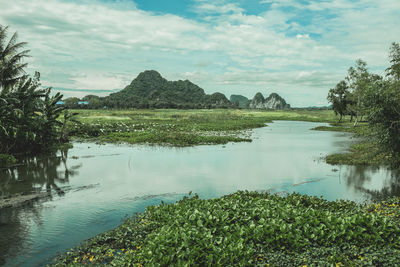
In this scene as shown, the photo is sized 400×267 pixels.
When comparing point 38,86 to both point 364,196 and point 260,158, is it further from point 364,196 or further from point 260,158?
point 364,196

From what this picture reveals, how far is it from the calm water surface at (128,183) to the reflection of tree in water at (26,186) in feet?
0.11

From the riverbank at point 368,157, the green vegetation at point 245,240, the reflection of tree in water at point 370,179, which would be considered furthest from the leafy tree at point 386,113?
the green vegetation at point 245,240

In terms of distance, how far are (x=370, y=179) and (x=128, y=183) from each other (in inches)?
595

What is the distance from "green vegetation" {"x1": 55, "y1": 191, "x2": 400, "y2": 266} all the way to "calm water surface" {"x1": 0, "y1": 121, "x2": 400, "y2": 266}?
2048 mm

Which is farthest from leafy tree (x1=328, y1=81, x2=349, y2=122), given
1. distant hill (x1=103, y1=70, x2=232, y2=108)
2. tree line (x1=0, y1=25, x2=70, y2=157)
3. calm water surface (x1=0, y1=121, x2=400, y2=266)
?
distant hill (x1=103, y1=70, x2=232, y2=108)

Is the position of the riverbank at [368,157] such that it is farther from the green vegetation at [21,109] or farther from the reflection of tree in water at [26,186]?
the green vegetation at [21,109]

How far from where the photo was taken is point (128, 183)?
17.5 metres

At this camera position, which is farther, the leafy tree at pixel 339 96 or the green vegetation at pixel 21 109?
the leafy tree at pixel 339 96

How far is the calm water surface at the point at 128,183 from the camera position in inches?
420

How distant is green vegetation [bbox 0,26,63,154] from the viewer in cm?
2203

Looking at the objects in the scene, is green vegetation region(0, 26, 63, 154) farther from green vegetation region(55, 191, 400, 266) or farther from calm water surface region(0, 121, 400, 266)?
green vegetation region(55, 191, 400, 266)

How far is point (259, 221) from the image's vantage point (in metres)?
9.27

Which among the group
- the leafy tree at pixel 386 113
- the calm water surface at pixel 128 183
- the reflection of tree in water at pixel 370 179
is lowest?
the reflection of tree in water at pixel 370 179

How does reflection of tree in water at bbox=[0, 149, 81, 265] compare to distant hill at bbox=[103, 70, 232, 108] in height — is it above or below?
below
